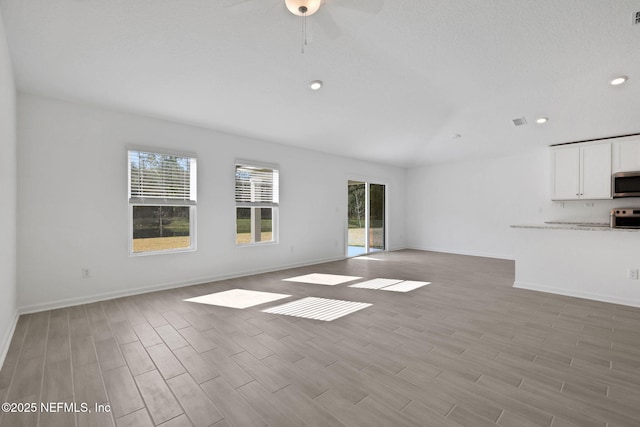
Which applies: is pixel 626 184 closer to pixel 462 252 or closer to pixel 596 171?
pixel 596 171

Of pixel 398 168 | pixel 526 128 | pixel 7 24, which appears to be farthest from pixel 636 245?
pixel 7 24

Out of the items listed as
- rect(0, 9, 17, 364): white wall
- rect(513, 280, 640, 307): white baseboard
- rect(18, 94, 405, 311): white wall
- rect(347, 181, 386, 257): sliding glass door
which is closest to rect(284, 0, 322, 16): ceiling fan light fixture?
rect(0, 9, 17, 364): white wall

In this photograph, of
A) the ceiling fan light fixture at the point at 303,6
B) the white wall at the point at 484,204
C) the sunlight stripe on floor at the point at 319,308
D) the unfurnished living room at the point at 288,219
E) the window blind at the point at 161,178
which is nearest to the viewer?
the unfurnished living room at the point at 288,219

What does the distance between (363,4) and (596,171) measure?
19.8 feet

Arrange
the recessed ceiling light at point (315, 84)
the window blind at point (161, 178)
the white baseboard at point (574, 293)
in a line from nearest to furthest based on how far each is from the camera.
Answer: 1. the white baseboard at point (574, 293)
2. the recessed ceiling light at point (315, 84)
3. the window blind at point (161, 178)

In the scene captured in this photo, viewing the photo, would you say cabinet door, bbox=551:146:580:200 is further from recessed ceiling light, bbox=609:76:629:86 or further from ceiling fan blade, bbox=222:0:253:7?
ceiling fan blade, bbox=222:0:253:7

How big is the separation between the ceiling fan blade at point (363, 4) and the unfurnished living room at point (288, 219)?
0.02 metres

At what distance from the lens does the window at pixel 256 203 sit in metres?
5.48

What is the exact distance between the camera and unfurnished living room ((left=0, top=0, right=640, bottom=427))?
2.03m

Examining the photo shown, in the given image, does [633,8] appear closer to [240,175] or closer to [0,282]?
[240,175]

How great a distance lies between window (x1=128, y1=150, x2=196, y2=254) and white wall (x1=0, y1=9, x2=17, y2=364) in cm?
126

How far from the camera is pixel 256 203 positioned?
18.5ft

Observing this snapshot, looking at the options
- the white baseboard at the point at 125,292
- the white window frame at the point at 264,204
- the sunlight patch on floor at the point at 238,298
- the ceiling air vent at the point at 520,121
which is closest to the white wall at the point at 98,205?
the white baseboard at the point at 125,292

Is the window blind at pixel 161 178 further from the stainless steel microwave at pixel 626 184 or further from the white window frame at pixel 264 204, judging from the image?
the stainless steel microwave at pixel 626 184
